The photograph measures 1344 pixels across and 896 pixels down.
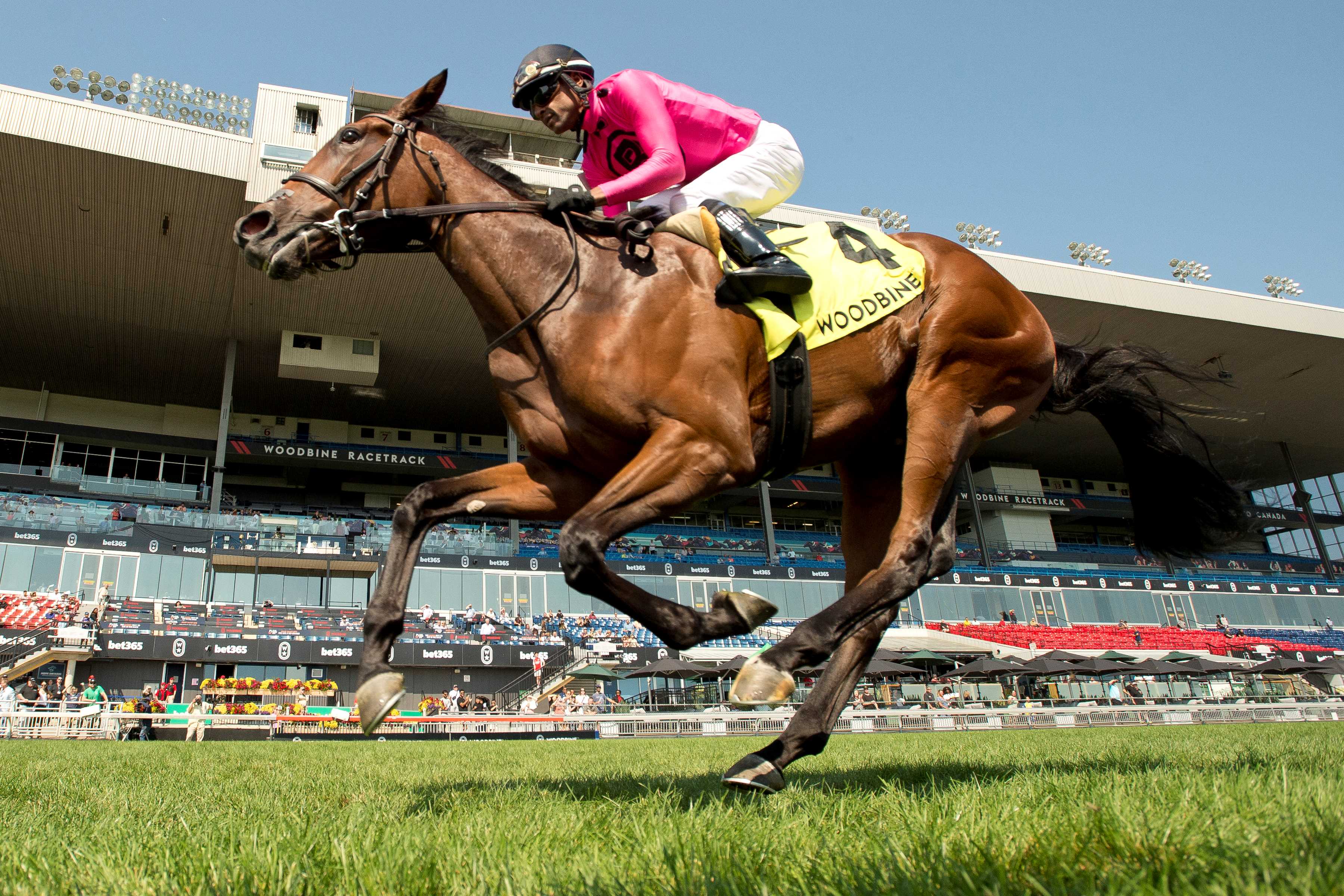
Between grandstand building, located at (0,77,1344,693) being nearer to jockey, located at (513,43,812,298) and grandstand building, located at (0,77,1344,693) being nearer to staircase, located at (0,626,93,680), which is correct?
staircase, located at (0,626,93,680)

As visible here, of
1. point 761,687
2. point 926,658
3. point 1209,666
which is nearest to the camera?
point 761,687

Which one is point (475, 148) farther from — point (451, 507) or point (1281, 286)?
point (1281, 286)

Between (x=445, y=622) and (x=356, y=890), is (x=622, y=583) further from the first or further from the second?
(x=445, y=622)

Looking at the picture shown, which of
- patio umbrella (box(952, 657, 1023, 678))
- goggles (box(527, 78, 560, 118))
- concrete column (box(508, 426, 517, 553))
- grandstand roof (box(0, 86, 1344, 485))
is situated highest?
grandstand roof (box(0, 86, 1344, 485))

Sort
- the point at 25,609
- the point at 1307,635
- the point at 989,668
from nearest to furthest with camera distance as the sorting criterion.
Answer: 1. the point at 989,668
2. the point at 25,609
3. the point at 1307,635

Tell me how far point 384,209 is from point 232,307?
1234 inches

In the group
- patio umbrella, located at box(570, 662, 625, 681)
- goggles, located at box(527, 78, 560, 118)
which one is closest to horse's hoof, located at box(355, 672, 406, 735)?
goggles, located at box(527, 78, 560, 118)

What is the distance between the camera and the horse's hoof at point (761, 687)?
9.34 ft

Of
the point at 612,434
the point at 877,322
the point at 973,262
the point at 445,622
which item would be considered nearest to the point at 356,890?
the point at 612,434

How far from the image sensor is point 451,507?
3.64 metres

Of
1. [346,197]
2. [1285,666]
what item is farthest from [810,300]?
[1285,666]

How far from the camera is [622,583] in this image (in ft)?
10.4

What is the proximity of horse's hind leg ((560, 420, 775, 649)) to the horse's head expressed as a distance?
1574 mm

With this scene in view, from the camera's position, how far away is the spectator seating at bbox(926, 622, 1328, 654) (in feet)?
124
